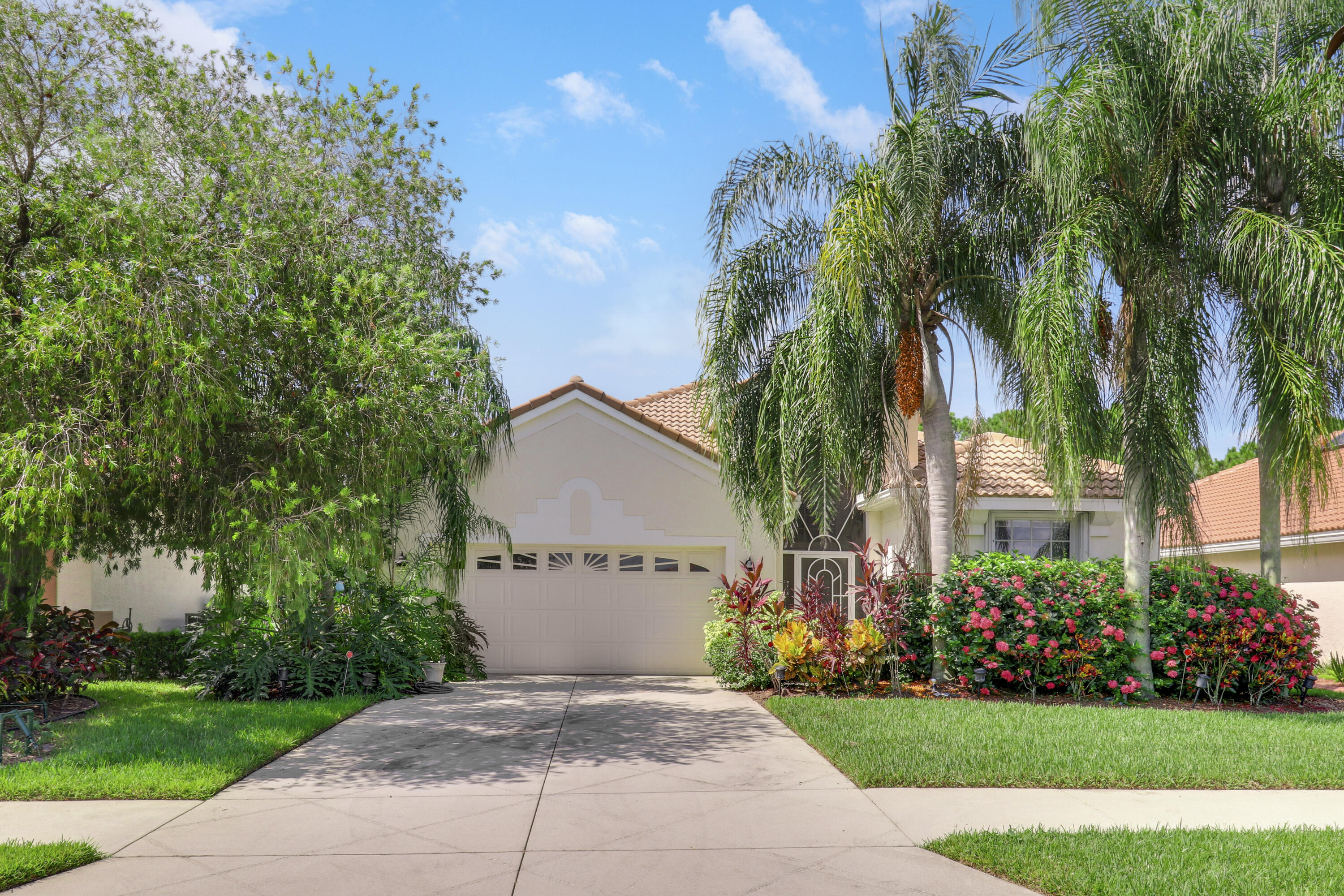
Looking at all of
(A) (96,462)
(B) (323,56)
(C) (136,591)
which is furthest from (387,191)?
(C) (136,591)

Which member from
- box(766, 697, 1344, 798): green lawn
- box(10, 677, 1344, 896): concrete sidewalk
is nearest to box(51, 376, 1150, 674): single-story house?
box(766, 697, 1344, 798): green lawn

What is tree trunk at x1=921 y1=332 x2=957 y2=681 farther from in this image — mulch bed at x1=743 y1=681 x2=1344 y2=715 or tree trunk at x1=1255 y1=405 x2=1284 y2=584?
tree trunk at x1=1255 y1=405 x2=1284 y2=584

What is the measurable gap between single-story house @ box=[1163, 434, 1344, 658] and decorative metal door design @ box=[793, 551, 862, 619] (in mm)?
5009

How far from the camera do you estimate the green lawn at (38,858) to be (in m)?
4.93

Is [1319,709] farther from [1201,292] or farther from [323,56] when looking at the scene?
[323,56]

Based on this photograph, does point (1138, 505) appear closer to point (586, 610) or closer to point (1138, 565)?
point (1138, 565)

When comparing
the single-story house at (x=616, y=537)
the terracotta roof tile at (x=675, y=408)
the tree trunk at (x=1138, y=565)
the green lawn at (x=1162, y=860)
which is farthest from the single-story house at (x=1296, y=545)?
the terracotta roof tile at (x=675, y=408)

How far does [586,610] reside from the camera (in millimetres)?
15703

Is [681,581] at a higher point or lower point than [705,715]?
higher

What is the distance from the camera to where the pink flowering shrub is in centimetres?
1153

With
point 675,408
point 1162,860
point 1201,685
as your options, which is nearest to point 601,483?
A: point 675,408

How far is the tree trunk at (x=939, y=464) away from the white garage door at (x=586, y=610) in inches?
172

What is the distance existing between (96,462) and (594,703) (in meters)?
6.17

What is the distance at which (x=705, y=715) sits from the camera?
10523mm
